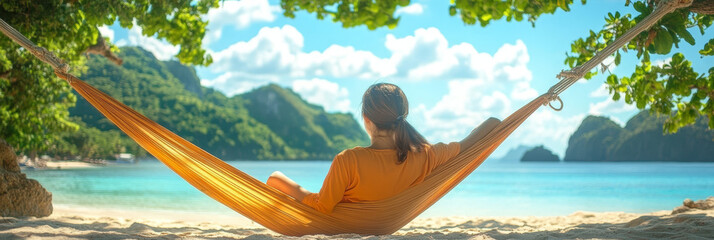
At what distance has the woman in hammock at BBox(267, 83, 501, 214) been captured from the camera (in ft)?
5.84

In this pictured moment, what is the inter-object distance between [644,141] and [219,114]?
33.2 metres

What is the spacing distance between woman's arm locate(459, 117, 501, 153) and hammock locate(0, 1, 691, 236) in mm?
21

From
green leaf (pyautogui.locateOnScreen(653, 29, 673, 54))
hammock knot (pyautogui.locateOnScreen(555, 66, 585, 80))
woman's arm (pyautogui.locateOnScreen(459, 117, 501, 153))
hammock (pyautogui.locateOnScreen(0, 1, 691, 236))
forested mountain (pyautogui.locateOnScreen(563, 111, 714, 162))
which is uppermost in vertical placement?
forested mountain (pyautogui.locateOnScreen(563, 111, 714, 162))

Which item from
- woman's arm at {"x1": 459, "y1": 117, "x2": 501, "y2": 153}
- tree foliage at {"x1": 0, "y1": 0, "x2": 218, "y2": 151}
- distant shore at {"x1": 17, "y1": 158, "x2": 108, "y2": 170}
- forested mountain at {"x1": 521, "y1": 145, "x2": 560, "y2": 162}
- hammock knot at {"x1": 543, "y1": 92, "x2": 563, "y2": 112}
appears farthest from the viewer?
forested mountain at {"x1": 521, "y1": 145, "x2": 560, "y2": 162}

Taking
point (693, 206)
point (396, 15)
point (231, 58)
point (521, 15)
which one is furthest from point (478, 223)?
point (231, 58)

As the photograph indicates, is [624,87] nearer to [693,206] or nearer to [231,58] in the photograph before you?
[693,206]

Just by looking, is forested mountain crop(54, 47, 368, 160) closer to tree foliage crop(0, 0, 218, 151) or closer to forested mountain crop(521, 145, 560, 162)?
forested mountain crop(521, 145, 560, 162)

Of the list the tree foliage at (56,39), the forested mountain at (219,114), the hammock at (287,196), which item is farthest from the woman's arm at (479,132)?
the forested mountain at (219,114)

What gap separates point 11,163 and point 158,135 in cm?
149

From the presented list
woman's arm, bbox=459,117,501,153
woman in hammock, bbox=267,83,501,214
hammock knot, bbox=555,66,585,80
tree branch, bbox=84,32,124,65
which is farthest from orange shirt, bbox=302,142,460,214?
tree branch, bbox=84,32,124,65

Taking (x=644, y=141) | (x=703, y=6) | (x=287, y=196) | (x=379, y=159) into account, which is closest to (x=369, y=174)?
(x=379, y=159)

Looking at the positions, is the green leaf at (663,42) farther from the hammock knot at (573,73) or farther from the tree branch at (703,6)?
the hammock knot at (573,73)

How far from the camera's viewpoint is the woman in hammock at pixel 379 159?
1.78 meters

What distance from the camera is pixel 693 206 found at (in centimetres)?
324
